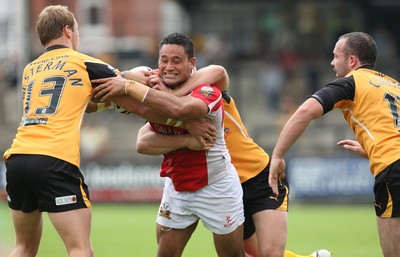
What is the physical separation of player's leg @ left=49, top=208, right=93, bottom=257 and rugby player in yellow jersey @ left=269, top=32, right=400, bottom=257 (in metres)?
1.69

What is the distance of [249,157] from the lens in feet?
27.2

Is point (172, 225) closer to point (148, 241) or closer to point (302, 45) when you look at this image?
point (148, 241)

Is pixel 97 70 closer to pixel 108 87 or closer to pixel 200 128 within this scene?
pixel 108 87

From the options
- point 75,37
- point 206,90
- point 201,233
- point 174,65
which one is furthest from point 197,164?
point 201,233

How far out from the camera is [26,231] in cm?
730

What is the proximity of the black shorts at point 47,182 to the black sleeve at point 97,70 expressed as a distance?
812 mm

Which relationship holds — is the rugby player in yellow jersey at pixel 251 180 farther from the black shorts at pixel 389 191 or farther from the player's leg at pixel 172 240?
the black shorts at pixel 389 191

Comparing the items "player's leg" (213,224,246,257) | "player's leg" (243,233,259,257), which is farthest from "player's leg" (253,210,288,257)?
"player's leg" (243,233,259,257)

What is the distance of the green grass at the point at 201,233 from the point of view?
502 inches

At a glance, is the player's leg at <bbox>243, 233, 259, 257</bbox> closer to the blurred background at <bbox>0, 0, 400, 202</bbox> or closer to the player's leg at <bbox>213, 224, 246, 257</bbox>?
the player's leg at <bbox>213, 224, 246, 257</bbox>

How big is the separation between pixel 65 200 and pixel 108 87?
104cm

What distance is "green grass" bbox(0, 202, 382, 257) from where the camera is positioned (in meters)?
12.8

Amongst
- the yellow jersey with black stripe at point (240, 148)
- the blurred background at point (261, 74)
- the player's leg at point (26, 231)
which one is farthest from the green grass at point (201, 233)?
the player's leg at point (26, 231)

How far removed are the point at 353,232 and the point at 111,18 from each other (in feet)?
75.0
